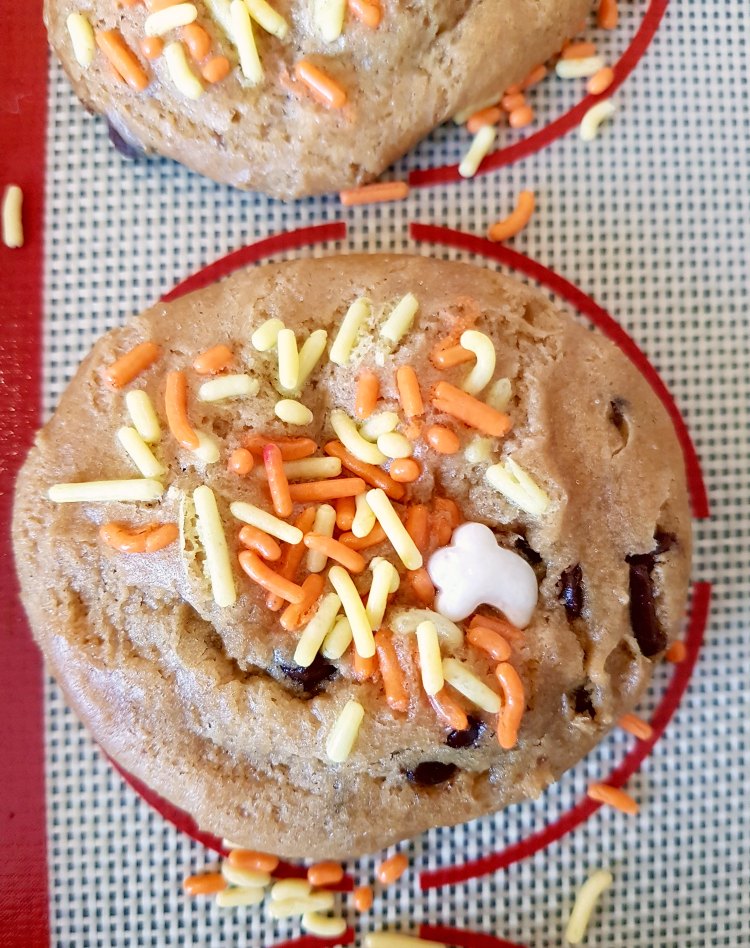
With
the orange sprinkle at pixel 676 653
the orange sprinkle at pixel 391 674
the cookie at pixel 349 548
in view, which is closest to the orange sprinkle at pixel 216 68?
the cookie at pixel 349 548

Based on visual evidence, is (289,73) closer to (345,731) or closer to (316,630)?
(316,630)

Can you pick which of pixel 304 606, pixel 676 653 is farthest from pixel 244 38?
pixel 676 653

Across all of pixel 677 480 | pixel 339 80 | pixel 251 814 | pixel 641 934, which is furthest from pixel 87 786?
pixel 339 80

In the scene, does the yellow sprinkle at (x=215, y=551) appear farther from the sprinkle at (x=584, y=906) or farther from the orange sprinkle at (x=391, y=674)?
the sprinkle at (x=584, y=906)

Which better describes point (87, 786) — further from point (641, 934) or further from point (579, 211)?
point (579, 211)

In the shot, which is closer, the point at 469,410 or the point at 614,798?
the point at 469,410

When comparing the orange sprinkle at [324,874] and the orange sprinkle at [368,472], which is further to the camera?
the orange sprinkle at [324,874]

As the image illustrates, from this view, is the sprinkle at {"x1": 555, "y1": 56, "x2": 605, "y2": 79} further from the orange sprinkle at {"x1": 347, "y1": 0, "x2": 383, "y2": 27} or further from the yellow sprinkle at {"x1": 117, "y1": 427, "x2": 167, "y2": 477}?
the yellow sprinkle at {"x1": 117, "y1": 427, "x2": 167, "y2": 477}
